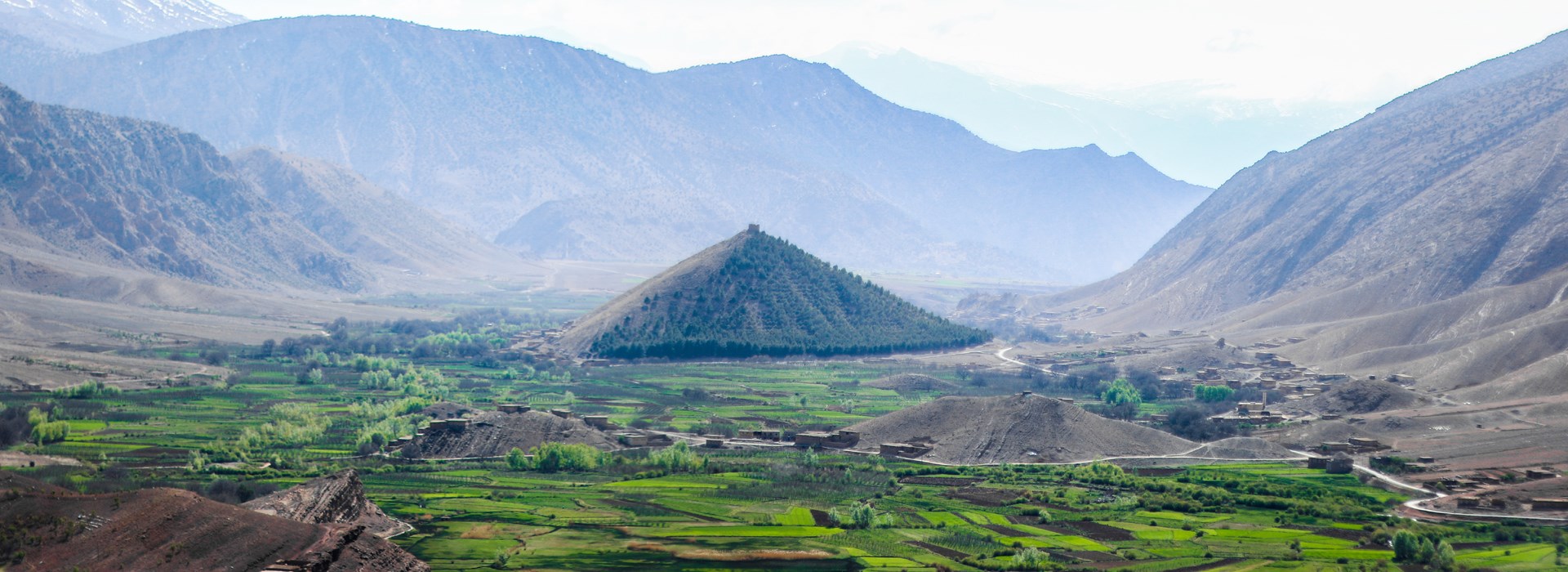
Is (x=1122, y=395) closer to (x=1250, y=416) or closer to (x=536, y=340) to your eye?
(x=1250, y=416)

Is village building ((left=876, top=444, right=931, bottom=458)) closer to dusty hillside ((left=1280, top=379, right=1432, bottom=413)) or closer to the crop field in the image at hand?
the crop field

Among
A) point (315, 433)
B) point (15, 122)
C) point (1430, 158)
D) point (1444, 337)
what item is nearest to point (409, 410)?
point (315, 433)

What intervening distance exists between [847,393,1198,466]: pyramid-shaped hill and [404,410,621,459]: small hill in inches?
595

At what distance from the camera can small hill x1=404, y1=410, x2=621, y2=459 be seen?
81.4 metres

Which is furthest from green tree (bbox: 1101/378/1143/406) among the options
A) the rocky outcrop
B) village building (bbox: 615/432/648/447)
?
the rocky outcrop

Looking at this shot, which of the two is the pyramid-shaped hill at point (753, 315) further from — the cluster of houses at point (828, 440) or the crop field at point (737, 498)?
the cluster of houses at point (828, 440)

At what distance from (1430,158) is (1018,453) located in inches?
4908

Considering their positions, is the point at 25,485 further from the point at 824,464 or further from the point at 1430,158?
the point at 1430,158

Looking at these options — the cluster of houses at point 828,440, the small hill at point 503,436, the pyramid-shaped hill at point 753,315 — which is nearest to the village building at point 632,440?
the small hill at point 503,436

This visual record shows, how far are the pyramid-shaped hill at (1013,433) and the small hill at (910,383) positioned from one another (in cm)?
2820

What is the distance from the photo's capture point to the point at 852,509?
6384 centimetres

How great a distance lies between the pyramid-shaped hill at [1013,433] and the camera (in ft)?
280

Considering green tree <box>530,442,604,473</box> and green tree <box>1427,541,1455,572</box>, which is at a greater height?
green tree <box>530,442,604,473</box>

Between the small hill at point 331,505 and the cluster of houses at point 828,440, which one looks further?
the cluster of houses at point 828,440
